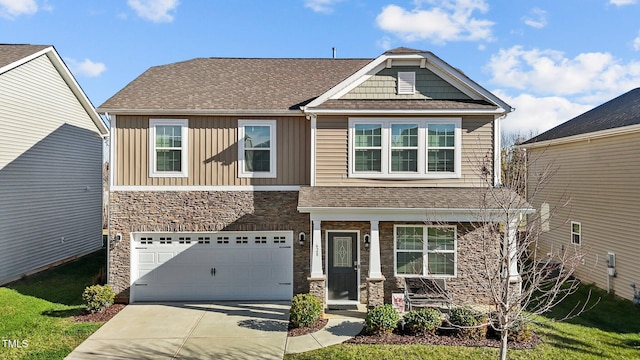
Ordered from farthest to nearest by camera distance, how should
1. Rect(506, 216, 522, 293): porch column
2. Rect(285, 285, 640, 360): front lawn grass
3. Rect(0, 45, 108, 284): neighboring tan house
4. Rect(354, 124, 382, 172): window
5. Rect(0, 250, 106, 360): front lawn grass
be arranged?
Rect(0, 45, 108, 284): neighboring tan house < Rect(354, 124, 382, 172): window < Rect(0, 250, 106, 360): front lawn grass < Rect(285, 285, 640, 360): front lawn grass < Rect(506, 216, 522, 293): porch column

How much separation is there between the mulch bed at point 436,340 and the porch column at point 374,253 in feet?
5.45

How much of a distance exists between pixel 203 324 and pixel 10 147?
9.92 meters

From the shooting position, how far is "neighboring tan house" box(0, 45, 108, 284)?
13.2 m

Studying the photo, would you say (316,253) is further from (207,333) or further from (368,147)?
(368,147)

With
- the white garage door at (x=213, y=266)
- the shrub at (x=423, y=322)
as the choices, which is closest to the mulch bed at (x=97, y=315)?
the white garage door at (x=213, y=266)

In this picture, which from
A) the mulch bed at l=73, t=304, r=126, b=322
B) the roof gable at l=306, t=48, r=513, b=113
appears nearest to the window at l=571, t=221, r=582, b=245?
the roof gable at l=306, t=48, r=513, b=113

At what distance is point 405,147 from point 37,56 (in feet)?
45.9

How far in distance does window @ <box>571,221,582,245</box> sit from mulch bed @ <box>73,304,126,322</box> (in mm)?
15316

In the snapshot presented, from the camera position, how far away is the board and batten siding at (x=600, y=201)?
1128 centimetres

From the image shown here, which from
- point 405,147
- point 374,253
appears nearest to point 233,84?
point 405,147

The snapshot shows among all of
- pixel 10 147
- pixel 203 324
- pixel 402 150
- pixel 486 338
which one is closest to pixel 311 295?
pixel 203 324

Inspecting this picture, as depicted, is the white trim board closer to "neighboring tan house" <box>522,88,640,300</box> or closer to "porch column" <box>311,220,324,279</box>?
"porch column" <box>311,220,324,279</box>

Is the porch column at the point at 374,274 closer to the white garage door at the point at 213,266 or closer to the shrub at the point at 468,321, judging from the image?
the shrub at the point at 468,321

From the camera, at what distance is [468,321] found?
841cm
